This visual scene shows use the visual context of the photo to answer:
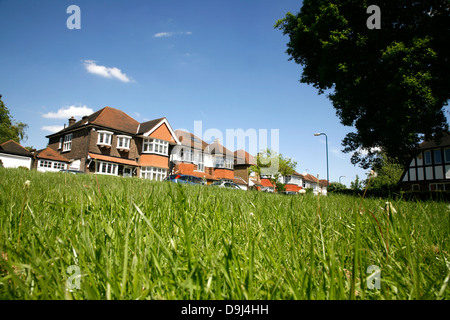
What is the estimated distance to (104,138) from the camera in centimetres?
3666

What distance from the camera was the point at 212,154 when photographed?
194ft

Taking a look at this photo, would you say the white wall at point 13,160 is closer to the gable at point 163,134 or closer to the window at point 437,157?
the gable at point 163,134

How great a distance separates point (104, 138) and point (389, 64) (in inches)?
1465

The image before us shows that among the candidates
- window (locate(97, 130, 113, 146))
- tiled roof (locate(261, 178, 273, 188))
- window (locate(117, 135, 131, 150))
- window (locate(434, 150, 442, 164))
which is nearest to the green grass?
window (locate(97, 130, 113, 146))

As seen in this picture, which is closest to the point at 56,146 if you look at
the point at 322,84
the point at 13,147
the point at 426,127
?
the point at 13,147

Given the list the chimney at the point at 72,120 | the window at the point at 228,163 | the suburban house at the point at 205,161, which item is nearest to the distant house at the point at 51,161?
the chimney at the point at 72,120

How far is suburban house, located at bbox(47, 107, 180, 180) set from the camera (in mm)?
35781

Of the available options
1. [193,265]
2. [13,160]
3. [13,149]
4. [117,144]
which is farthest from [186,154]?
[193,265]

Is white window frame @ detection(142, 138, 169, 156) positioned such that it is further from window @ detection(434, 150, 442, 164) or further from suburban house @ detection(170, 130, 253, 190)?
window @ detection(434, 150, 442, 164)

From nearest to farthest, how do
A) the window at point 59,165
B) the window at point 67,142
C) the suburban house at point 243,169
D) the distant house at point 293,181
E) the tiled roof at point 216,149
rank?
1. the window at point 59,165
2. the window at point 67,142
3. the tiled roof at point 216,149
4. the suburban house at point 243,169
5. the distant house at point 293,181

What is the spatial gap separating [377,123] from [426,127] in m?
2.88

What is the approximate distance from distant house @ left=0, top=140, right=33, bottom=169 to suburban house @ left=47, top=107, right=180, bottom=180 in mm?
4238

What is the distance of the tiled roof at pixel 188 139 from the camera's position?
51219 millimetres
